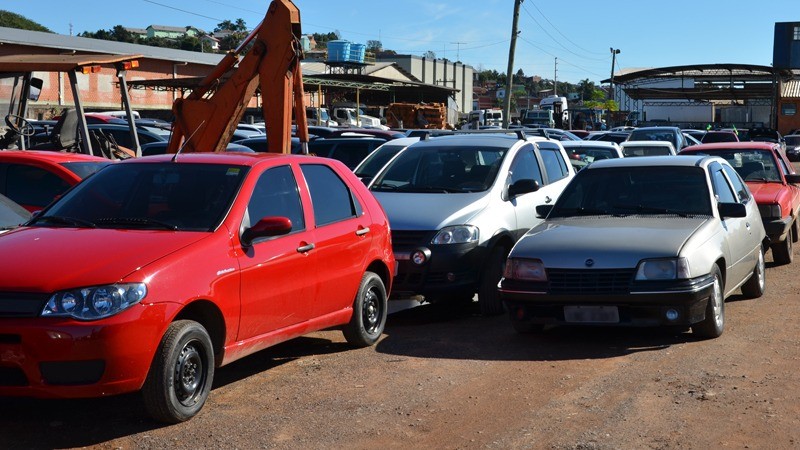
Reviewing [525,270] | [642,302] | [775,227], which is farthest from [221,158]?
[775,227]

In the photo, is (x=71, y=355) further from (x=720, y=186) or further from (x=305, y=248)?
(x=720, y=186)

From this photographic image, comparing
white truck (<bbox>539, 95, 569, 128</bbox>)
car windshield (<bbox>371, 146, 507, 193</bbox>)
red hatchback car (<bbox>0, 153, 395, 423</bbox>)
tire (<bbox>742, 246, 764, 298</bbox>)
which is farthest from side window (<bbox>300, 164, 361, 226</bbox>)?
white truck (<bbox>539, 95, 569, 128</bbox>)

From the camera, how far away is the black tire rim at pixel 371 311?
9.01 m

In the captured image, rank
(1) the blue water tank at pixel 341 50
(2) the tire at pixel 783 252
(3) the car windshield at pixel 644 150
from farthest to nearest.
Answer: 1. (1) the blue water tank at pixel 341 50
2. (3) the car windshield at pixel 644 150
3. (2) the tire at pixel 783 252

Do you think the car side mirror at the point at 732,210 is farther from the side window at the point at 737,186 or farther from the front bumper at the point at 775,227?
the front bumper at the point at 775,227

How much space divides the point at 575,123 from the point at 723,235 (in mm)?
67357

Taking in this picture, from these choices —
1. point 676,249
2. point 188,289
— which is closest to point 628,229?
point 676,249

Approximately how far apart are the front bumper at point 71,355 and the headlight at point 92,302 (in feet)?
0.15

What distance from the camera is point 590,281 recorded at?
8.80 metres

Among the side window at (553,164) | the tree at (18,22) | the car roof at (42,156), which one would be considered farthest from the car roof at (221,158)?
the tree at (18,22)

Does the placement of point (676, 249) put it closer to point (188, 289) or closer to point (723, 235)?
point (723, 235)

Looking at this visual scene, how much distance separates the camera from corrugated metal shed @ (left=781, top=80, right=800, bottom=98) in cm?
7269

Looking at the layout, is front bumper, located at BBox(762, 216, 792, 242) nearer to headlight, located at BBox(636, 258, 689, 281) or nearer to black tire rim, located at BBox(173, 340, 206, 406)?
headlight, located at BBox(636, 258, 689, 281)

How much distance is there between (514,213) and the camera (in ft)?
37.3
